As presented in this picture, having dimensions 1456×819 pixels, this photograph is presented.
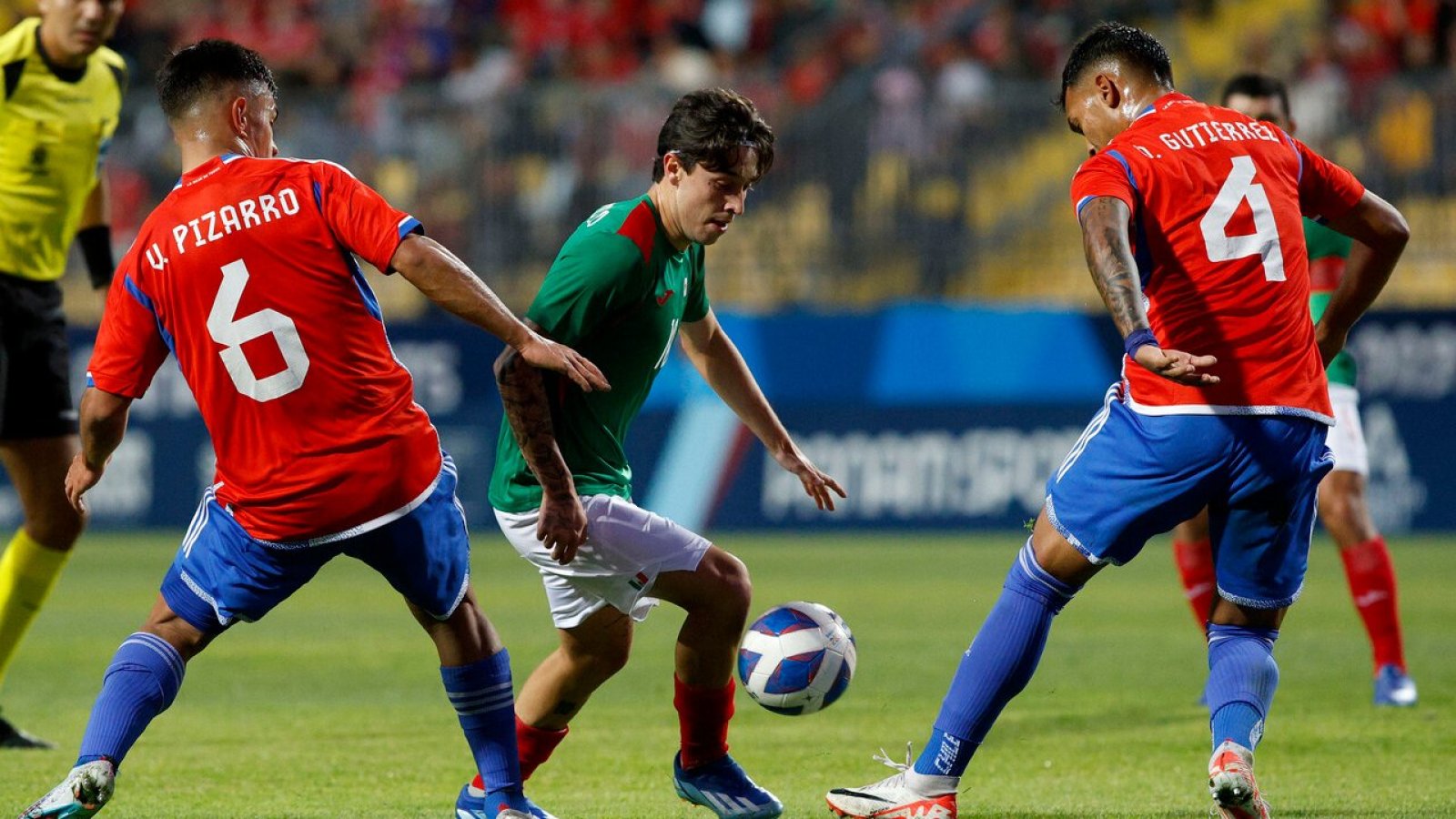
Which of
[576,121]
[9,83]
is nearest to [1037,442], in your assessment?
[576,121]

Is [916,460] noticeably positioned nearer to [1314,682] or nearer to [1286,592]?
[1314,682]

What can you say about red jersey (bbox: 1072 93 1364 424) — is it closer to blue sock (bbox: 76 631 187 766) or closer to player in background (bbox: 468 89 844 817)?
player in background (bbox: 468 89 844 817)

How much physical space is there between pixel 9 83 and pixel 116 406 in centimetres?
304

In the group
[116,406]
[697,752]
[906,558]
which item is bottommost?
[906,558]

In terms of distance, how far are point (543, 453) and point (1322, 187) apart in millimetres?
2360

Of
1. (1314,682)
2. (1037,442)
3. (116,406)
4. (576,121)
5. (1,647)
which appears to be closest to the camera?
(116,406)

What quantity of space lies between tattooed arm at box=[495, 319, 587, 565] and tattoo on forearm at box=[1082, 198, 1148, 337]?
1.50 meters

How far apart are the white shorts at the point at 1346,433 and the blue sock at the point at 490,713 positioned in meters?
4.34

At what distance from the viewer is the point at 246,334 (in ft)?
15.7

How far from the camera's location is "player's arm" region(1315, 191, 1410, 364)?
17.7 feet

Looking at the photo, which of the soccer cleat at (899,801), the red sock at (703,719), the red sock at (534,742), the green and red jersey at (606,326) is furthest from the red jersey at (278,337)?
the soccer cleat at (899,801)


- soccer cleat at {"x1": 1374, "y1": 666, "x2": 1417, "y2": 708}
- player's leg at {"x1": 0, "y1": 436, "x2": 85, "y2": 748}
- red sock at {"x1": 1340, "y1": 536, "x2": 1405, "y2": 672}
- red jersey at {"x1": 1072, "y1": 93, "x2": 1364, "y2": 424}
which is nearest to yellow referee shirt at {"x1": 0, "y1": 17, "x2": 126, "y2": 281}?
player's leg at {"x1": 0, "y1": 436, "x2": 85, "y2": 748}

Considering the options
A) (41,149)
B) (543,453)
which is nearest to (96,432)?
(543,453)

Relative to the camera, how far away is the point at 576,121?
17391 mm
